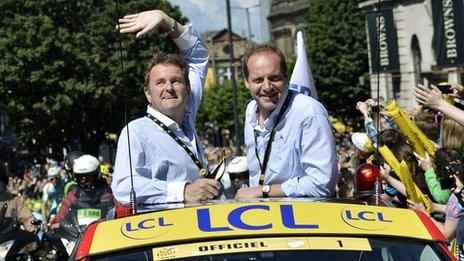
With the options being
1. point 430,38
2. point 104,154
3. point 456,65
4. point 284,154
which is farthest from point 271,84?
point 104,154

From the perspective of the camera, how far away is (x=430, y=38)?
57812 mm

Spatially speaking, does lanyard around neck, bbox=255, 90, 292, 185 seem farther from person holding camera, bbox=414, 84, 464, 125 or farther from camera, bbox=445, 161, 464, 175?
camera, bbox=445, 161, 464, 175

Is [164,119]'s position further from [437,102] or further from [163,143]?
[437,102]

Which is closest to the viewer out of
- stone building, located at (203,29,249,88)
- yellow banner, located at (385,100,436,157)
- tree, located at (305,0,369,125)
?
yellow banner, located at (385,100,436,157)

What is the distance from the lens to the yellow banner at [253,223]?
496 cm

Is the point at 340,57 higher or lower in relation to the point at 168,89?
lower

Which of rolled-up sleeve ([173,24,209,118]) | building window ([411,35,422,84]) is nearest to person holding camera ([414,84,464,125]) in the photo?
rolled-up sleeve ([173,24,209,118])

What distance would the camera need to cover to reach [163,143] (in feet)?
23.6

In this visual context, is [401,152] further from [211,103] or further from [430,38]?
[211,103]

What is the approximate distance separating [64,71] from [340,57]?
83.7ft

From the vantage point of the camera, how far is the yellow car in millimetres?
4906

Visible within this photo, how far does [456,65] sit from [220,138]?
7953 cm

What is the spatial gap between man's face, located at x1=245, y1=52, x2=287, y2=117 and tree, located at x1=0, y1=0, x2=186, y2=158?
44.1m

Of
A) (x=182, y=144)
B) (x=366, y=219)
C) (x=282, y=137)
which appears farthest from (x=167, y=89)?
(x=366, y=219)
